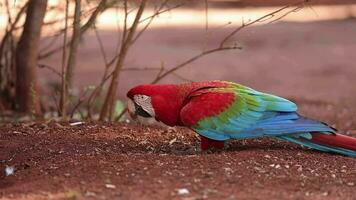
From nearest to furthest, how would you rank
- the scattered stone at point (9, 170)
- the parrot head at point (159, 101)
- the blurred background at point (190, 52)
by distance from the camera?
1. the scattered stone at point (9, 170)
2. the parrot head at point (159, 101)
3. the blurred background at point (190, 52)

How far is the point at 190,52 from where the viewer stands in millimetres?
14164

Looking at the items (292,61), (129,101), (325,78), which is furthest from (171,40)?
(129,101)

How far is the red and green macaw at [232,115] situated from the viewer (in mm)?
4836

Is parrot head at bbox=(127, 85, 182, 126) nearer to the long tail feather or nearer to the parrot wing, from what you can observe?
the parrot wing

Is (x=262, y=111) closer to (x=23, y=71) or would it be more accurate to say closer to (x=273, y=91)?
(x=23, y=71)

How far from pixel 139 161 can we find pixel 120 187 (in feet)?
1.63

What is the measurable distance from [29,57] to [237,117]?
2.98 meters

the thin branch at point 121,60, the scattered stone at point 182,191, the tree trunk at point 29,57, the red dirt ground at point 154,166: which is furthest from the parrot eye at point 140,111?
the tree trunk at point 29,57

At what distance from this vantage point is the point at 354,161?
482 cm

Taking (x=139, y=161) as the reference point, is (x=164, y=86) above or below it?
above

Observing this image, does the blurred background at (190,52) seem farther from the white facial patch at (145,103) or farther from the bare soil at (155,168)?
the white facial patch at (145,103)

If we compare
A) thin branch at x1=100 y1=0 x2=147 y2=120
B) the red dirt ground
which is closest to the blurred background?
thin branch at x1=100 y1=0 x2=147 y2=120

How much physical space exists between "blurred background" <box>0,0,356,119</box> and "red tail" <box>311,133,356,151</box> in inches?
40.4

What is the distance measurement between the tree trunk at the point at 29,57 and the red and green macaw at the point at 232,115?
82.1 inches
